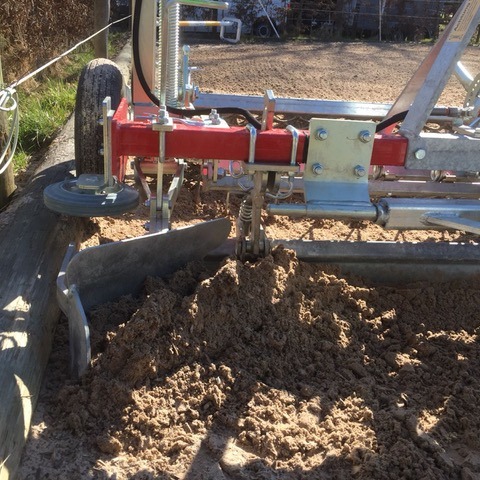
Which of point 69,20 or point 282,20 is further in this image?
point 282,20

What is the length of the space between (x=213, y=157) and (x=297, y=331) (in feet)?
2.70

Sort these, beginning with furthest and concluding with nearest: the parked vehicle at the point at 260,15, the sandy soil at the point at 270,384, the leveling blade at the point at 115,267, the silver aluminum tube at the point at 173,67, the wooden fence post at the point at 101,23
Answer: the parked vehicle at the point at 260,15, the wooden fence post at the point at 101,23, the silver aluminum tube at the point at 173,67, the leveling blade at the point at 115,267, the sandy soil at the point at 270,384

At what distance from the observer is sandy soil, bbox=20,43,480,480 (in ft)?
7.23

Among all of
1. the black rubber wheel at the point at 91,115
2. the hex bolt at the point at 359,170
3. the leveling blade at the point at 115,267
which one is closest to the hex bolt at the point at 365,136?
the hex bolt at the point at 359,170

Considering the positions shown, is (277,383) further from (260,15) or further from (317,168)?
(260,15)

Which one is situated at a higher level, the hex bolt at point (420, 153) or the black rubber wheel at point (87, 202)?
the hex bolt at point (420, 153)

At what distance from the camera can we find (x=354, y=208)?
2699 mm

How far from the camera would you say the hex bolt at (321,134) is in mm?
2697

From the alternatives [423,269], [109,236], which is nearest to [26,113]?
[109,236]

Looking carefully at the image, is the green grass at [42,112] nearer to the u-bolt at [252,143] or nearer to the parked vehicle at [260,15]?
the u-bolt at [252,143]

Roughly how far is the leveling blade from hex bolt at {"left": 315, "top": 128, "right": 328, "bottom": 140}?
69cm

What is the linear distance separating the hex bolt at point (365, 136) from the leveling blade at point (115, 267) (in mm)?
804

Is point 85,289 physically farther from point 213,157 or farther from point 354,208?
point 354,208

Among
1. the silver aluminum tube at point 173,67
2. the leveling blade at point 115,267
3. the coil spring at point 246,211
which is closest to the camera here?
the leveling blade at point 115,267
